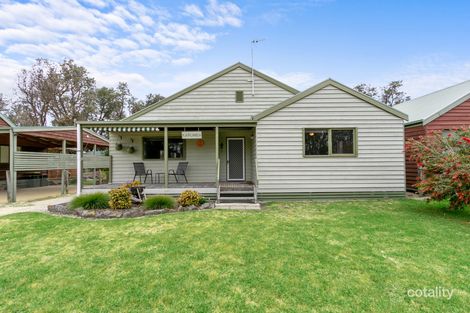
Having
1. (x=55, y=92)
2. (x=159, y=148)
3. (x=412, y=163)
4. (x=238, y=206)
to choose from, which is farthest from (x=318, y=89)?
(x=55, y=92)

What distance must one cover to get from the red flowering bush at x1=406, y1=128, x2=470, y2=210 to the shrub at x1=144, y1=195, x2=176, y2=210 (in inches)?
274

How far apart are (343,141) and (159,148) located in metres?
7.67

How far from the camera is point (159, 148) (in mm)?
11352

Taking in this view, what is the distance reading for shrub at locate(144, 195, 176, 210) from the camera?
23.8 feet

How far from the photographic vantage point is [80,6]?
10836 millimetres

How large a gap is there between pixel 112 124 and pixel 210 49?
8.99 metres

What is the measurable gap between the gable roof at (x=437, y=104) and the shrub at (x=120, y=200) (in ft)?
36.6

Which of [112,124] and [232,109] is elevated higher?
[232,109]

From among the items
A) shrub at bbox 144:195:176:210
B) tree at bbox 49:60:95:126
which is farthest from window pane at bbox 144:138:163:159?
tree at bbox 49:60:95:126

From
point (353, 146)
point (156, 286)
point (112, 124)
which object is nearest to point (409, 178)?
point (353, 146)

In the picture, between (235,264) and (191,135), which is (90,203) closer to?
(191,135)

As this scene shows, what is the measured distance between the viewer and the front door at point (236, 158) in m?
11.3

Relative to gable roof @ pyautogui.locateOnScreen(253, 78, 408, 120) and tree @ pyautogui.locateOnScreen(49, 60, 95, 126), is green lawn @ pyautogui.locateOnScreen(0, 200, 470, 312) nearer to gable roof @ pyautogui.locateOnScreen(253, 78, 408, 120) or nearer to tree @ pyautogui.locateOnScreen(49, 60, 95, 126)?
gable roof @ pyautogui.locateOnScreen(253, 78, 408, 120)

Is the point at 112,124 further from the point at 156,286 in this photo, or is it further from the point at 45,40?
the point at 45,40
